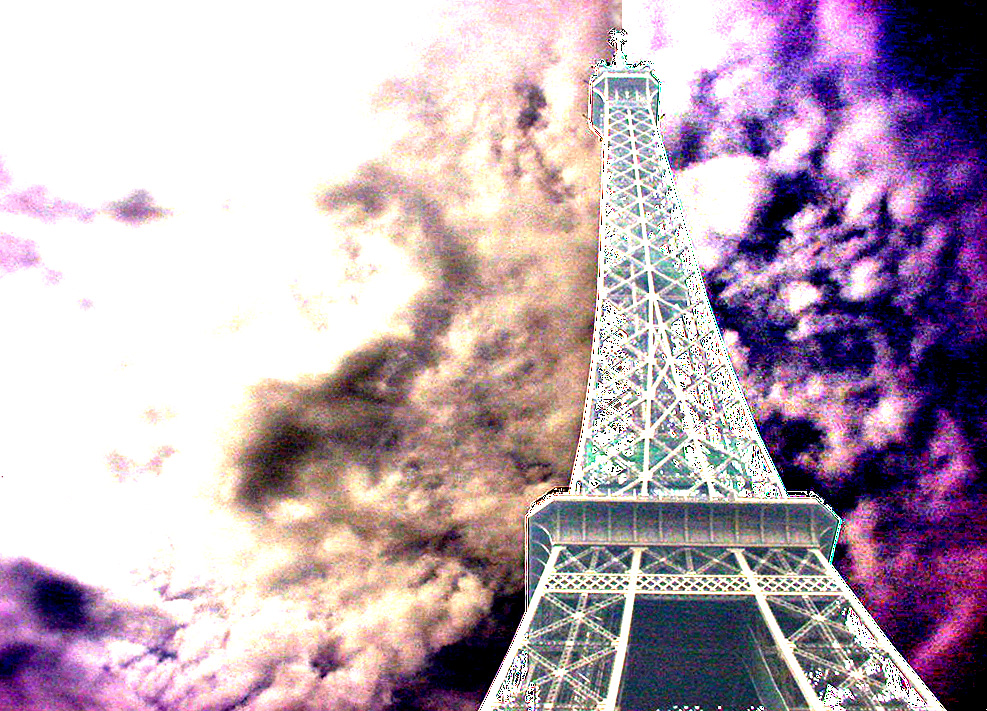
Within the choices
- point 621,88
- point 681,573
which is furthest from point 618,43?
point 681,573

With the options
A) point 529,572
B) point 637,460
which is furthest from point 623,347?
point 529,572

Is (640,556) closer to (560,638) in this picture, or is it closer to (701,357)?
(560,638)

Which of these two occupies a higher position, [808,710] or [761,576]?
[761,576]

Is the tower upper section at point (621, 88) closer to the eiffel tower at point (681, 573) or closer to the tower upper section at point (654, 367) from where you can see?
the tower upper section at point (654, 367)

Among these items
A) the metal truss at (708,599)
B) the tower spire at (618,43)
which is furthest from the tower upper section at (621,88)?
the metal truss at (708,599)

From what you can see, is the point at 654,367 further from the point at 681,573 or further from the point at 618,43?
the point at 618,43

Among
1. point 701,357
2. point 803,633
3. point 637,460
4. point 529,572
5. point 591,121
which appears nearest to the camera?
point 803,633
